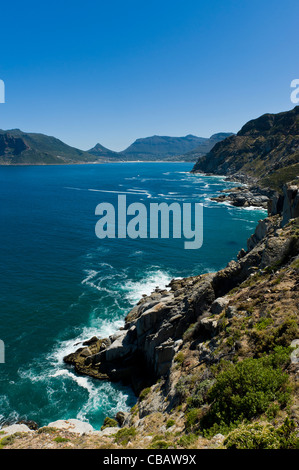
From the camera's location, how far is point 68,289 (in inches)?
2192

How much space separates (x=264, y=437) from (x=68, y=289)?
1962 inches

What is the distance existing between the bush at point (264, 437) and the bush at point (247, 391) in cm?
174

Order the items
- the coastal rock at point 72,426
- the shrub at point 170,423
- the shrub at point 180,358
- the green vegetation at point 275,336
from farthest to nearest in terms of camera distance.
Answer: the shrub at point 180,358, the coastal rock at point 72,426, the green vegetation at point 275,336, the shrub at point 170,423

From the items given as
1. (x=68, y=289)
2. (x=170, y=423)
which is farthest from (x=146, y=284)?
(x=170, y=423)

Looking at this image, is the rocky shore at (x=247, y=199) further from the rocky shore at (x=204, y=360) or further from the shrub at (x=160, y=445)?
the shrub at (x=160, y=445)

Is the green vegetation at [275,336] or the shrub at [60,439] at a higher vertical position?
the green vegetation at [275,336]

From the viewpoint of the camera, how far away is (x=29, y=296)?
52750 millimetres

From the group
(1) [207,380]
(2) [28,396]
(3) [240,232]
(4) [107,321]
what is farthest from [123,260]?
(1) [207,380]

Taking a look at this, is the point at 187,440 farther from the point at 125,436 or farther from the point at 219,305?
the point at 219,305

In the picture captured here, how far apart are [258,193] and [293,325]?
147544 millimetres

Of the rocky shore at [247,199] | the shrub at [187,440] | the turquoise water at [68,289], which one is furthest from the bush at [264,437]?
the rocky shore at [247,199]

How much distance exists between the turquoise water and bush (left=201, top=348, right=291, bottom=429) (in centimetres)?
2083

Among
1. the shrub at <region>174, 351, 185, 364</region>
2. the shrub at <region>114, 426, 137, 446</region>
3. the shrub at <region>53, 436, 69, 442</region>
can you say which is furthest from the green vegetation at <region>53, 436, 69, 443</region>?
the shrub at <region>174, 351, 185, 364</region>

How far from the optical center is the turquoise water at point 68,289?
33344mm
